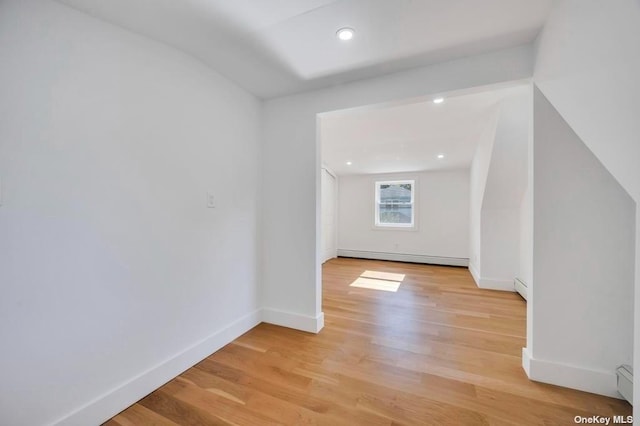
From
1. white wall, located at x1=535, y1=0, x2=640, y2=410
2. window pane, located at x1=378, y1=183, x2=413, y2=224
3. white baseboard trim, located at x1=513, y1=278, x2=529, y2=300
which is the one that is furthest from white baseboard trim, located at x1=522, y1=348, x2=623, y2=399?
window pane, located at x1=378, y1=183, x2=413, y2=224

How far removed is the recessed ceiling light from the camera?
1.54 metres

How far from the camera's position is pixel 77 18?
131cm

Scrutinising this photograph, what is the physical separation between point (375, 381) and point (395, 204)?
4.99m

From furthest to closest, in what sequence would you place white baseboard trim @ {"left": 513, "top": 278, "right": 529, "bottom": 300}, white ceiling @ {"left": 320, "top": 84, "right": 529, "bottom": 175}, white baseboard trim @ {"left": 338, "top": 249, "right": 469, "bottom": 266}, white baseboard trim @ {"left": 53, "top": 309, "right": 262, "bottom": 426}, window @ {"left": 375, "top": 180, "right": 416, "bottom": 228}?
window @ {"left": 375, "top": 180, "right": 416, "bottom": 228}, white baseboard trim @ {"left": 338, "top": 249, "right": 469, "bottom": 266}, white baseboard trim @ {"left": 513, "top": 278, "right": 529, "bottom": 300}, white ceiling @ {"left": 320, "top": 84, "right": 529, "bottom": 175}, white baseboard trim @ {"left": 53, "top": 309, "right": 262, "bottom": 426}

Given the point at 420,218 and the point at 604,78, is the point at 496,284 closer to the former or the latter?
the point at 420,218

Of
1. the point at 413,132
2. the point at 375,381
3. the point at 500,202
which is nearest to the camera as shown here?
the point at 375,381

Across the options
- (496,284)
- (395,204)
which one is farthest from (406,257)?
(496,284)

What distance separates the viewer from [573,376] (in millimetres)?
1614

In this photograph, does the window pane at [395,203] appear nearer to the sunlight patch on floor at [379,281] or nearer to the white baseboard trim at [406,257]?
the white baseboard trim at [406,257]

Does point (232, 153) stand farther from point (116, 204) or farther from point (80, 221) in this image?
point (80, 221)

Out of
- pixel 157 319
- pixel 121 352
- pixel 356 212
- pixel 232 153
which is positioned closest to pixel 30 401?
pixel 121 352

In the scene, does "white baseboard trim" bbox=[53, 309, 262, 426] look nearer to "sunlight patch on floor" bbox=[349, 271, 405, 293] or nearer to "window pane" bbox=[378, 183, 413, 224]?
"sunlight patch on floor" bbox=[349, 271, 405, 293]

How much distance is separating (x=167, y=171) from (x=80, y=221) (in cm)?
57

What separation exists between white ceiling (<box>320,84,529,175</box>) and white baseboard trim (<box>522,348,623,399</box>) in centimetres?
198
